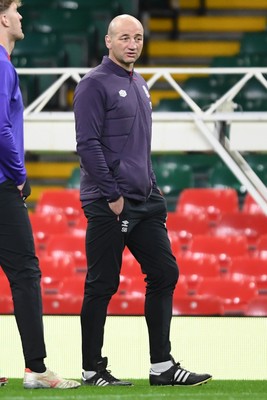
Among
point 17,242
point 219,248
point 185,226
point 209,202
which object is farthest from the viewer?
point 209,202

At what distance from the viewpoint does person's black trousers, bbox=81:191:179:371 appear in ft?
17.3

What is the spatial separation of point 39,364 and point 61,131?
3.98m

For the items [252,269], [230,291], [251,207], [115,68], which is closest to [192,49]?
[251,207]

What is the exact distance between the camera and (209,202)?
432 inches

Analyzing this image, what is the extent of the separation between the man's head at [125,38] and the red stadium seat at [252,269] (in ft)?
15.5

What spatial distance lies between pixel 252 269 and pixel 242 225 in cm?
102

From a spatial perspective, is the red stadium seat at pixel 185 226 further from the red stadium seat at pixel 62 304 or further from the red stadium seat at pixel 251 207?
the red stadium seat at pixel 62 304

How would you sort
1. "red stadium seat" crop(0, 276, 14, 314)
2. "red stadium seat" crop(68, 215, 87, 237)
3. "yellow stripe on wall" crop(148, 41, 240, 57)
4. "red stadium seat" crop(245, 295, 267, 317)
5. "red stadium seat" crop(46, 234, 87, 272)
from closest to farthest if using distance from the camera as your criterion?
1. "red stadium seat" crop(245, 295, 267, 317)
2. "red stadium seat" crop(0, 276, 14, 314)
3. "red stadium seat" crop(46, 234, 87, 272)
4. "red stadium seat" crop(68, 215, 87, 237)
5. "yellow stripe on wall" crop(148, 41, 240, 57)

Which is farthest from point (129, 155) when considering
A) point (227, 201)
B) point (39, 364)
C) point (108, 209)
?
point (227, 201)

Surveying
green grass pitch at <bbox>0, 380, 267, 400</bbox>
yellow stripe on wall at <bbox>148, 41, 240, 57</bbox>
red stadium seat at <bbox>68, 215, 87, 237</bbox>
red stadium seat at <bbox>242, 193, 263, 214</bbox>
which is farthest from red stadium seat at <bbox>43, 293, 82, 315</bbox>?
yellow stripe on wall at <bbox>148, 41, 240, 57</bbox>

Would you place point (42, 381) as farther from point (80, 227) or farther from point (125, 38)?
point (80, 227)

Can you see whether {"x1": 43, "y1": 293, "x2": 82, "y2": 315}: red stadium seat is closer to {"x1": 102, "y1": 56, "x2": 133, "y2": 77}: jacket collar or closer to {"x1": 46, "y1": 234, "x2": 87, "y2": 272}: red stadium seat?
{"x1": 46, "y1": 234, "x2": 87, "y2": 272}: red stadium seat

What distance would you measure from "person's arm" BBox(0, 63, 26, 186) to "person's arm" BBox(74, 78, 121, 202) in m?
0.33

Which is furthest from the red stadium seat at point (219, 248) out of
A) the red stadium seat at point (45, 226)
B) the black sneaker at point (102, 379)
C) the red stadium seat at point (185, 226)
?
the black sneaker at point (102, 379)
